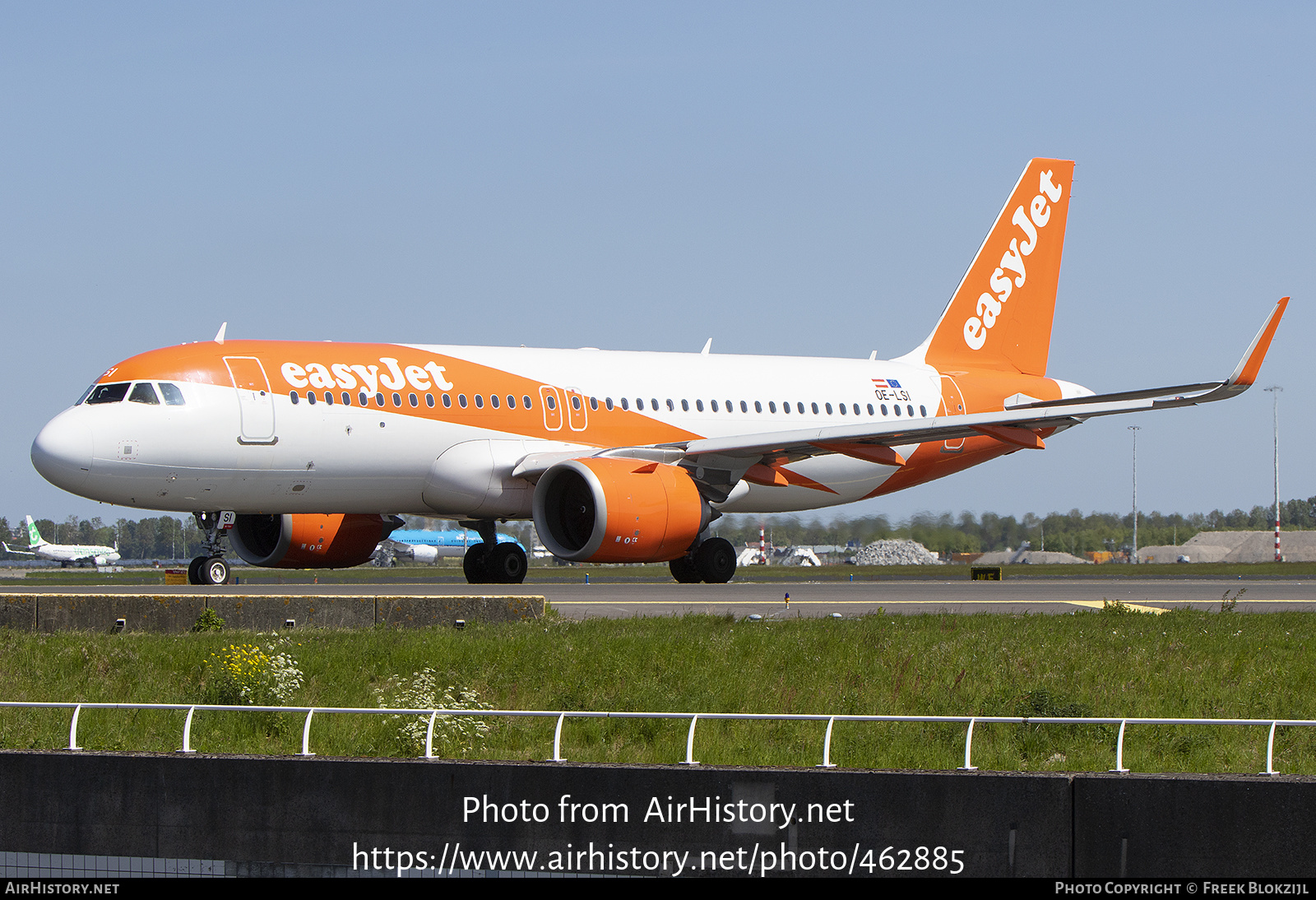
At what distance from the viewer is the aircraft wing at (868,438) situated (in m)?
26.0

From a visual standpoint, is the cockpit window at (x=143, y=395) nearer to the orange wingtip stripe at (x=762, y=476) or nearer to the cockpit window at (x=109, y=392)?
Result: the cockpit window at (x=109, y=392)

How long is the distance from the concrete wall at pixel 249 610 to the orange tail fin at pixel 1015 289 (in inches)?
676

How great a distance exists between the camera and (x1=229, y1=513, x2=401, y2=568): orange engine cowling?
2822 centimetres

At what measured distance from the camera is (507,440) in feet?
86.6

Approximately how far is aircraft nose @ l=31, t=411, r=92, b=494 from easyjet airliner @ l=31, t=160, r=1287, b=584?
0.03 meters

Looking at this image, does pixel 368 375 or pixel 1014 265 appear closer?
pixel 368 375

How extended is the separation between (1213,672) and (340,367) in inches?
601

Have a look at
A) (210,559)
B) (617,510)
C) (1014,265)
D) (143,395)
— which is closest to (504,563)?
(617,510)

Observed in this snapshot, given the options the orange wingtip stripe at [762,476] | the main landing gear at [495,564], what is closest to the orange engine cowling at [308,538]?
the main landing gear at [495,564]

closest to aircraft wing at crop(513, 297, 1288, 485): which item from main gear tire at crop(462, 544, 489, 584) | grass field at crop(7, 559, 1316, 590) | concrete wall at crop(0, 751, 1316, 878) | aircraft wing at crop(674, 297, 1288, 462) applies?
aircraft wing at crop(674, 297, 1288, 462)

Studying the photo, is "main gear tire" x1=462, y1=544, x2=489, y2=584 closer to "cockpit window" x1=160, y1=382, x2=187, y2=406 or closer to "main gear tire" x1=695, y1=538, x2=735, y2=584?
"main gear tire" x1=695, y1=538, x2=735, y2=584

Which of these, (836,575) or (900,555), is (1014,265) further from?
(900,555)

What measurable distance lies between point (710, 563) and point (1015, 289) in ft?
37.6

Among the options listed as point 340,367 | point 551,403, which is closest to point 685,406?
point 551,403
